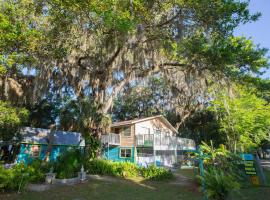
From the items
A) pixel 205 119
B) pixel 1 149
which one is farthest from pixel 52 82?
pixel 205 119

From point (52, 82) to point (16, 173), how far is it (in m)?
8.93

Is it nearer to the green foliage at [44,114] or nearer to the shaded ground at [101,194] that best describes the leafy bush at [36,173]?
the shaded ground at [101,194]

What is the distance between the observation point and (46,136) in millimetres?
18516

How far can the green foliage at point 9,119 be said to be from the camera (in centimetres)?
1062

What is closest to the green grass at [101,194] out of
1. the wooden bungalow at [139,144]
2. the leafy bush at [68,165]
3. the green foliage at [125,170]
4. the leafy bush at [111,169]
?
the leafy bush at [68,165]

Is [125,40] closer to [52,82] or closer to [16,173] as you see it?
[52,82]

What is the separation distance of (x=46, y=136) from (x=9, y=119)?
8141 mm

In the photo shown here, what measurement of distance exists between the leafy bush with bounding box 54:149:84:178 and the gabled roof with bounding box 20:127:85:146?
15.5ft

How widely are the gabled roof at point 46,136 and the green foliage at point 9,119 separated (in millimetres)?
3894

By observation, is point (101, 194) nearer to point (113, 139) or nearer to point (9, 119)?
point (9, 119)

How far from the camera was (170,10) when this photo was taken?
40.4 feet

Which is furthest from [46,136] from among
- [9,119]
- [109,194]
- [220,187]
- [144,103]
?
[144,103]

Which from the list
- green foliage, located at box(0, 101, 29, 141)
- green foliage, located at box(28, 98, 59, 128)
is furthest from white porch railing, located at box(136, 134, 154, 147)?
green foliage, located at box(0, 101, 29, 141)

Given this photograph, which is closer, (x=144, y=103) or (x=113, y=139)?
(x=113, y=139)
